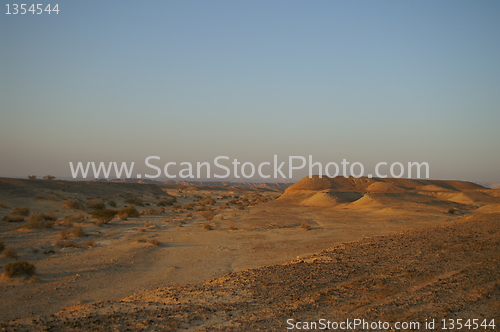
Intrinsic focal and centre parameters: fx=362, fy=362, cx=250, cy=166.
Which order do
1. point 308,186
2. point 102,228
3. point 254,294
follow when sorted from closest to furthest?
point 254,294 < point 102,228 < point 308,186

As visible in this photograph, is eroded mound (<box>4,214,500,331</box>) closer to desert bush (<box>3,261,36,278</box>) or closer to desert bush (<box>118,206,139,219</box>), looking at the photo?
desert bush (<box>3,261,36,278</box>)

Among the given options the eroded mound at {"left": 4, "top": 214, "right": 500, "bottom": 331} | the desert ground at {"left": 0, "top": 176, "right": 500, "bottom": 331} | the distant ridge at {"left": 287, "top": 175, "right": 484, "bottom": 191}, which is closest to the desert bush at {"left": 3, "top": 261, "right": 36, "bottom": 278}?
the desert ground at {"left": 0, "top": 176, "right": 500, "bottom": 331}

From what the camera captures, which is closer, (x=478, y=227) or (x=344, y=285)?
(x=344, y=285)

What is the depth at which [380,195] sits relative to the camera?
55219mm

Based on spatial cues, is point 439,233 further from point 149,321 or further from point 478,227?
point 149,321

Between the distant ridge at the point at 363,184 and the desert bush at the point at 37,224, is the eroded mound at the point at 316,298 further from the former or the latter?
the distant ridge at the point at 363,184

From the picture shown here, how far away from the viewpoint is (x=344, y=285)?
979 centimetres

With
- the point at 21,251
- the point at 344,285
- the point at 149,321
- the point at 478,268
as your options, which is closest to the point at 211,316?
the point at 149,321

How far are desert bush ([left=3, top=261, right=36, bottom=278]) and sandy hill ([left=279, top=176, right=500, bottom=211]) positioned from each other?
136ft

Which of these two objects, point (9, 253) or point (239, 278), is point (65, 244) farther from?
point (239, 278)

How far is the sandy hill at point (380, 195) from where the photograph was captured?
167ft

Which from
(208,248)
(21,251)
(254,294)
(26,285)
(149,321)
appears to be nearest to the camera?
(149,321)

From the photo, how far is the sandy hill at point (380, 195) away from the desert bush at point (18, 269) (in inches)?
1628

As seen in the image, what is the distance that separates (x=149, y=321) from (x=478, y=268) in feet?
32.8
